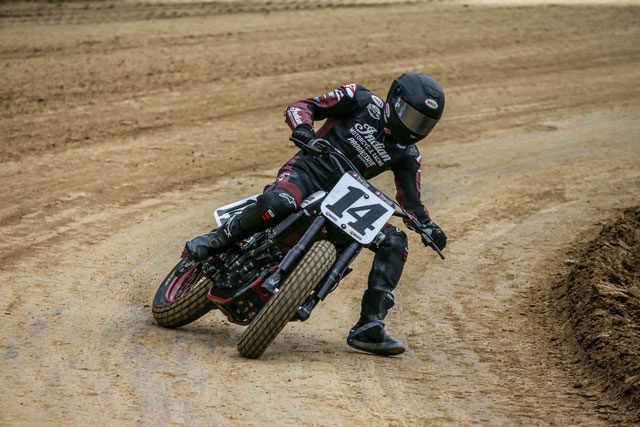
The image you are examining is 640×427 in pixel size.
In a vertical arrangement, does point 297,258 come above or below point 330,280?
above

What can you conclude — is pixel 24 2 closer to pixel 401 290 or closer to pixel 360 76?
pixel 360 76

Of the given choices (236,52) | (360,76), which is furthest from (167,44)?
(360,76)

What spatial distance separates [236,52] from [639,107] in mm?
8453

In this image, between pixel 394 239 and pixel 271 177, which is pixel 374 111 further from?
pixel 271 177

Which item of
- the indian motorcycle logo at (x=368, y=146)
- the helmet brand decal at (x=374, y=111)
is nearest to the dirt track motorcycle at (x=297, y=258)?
the indian motorcycle logo at (x=368, y=146)

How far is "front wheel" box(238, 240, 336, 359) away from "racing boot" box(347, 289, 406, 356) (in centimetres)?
77

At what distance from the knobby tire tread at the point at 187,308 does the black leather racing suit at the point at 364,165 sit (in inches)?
28.0

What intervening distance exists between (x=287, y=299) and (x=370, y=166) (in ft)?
4.91

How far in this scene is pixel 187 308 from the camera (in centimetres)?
621

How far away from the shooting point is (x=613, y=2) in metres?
24.1

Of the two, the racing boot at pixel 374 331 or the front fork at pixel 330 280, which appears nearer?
the front fork at pixel 330 280

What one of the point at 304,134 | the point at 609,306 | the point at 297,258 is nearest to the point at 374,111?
the point at 304,134

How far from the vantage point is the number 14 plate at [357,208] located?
18.5 ft

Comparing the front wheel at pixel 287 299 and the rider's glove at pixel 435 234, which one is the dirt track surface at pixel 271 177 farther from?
the rider's glove at pixel 435 234
